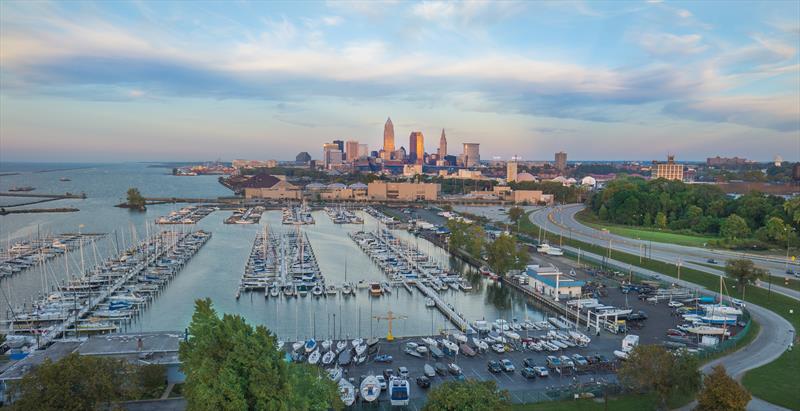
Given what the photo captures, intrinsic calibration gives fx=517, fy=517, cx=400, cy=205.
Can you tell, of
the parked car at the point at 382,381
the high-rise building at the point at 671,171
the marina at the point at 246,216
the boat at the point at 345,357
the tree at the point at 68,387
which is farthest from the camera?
the high-rise building at the point at 671,171

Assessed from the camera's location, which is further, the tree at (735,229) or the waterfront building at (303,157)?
the waterfront building at (303,157)

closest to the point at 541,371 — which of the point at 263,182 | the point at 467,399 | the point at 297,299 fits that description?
the point at 467,399

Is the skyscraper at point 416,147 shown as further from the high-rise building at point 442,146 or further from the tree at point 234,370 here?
the tree at point 234,370

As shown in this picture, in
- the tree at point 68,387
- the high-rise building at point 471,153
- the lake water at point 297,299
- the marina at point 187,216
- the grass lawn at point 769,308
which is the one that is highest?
the high-rise building at point 471,153

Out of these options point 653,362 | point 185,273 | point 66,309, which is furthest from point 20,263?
point 653,362

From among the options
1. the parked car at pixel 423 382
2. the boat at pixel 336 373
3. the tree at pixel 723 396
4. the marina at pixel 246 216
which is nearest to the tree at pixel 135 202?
the marina at pixel 246 216

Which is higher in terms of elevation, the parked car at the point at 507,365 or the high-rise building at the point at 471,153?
the high-rise building at the point at 471,153

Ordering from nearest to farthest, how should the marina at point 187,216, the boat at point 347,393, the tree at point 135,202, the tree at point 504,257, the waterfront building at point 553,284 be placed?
the boat at point 347,393
the waterfront building at point 553,284
the tree at point 504,257
the marina at point 187,216
the tree at point 135,202
